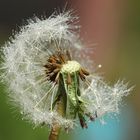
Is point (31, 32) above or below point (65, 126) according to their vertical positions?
above

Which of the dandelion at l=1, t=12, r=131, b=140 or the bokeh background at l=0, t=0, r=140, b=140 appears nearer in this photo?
the dandelion at l=1, t=12, r=131, b=140

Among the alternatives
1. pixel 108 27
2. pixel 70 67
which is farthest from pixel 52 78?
pixel 108 27

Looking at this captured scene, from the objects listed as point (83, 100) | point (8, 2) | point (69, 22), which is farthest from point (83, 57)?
point (8, 2)

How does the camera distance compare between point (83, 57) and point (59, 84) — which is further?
point (83, 57)

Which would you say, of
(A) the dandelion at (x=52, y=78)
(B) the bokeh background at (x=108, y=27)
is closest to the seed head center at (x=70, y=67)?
(A) the dandelion at (x=52, y=78)

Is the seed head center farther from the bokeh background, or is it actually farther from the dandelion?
the bokeh background

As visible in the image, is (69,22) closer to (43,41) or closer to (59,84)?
(43,41)

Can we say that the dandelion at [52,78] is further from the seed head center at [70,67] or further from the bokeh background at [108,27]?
the bokeh background at [108,27]

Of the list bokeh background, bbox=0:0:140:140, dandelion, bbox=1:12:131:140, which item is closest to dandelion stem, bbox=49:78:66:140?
dandelion, bbox=1:12:131:140

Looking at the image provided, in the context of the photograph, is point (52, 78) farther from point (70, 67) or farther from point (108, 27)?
point (108, 27)
